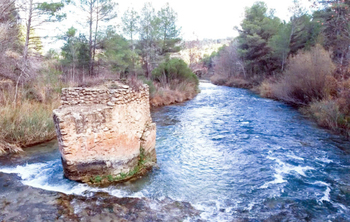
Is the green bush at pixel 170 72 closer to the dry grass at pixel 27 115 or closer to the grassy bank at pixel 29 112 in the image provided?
the grassy bank at pixel 29 112

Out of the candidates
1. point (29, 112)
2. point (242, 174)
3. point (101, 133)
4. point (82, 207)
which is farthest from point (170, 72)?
point (82, 207)

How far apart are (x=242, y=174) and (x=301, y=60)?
39.7 ft

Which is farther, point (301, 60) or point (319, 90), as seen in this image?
point (301, 60)

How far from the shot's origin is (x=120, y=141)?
5.85 meters

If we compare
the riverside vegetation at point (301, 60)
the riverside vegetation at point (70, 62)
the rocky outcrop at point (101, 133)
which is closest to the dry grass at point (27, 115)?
the riverside vegetation at point (70, 62)

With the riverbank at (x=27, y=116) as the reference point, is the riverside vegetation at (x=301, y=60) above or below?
above

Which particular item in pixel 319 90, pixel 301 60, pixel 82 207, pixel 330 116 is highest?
pixel 301 60

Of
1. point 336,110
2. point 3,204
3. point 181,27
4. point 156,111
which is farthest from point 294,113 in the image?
point 181,27

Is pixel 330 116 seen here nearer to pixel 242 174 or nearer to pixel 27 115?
pixel 242 174

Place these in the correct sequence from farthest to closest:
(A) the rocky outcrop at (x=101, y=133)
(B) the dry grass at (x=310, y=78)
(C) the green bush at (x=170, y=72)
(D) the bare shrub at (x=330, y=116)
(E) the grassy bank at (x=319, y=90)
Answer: (C) the green bush at (x=170, y=72), (B) the dry grass at (x=310, y=78), (D) the bare shrub at (x=330, y=116), (E) the grassy bank at (x=319, y=90), (A) the rocky outcrop at (x=101, y=133)

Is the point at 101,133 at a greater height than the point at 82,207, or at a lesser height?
greater

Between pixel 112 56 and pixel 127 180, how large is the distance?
1290 cm

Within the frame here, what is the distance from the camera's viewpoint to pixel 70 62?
1744 cm

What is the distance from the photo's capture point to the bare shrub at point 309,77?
46.3ft
